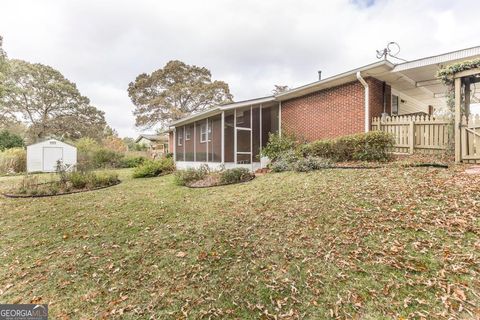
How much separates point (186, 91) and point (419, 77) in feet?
77.1

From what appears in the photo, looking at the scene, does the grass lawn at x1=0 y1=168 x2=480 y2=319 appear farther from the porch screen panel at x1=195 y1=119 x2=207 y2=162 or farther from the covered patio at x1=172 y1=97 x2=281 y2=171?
the porch screen panel at x1=195 y1=119 x2=207 y2=162

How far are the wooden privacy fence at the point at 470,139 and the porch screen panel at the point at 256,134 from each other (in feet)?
25.4

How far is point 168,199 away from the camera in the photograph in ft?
23.5

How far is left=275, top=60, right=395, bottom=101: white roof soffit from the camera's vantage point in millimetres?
8727

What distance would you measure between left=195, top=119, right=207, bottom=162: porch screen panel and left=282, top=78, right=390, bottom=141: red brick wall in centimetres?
460

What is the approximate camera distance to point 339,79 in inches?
383

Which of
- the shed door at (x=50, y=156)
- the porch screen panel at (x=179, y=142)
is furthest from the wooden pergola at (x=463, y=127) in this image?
the shed door at (x=50, y=156)

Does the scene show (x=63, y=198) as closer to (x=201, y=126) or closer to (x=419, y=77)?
(x=201, y=126)

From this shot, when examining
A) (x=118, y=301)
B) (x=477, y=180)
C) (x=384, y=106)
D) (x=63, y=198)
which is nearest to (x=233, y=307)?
(x=118, y=301)

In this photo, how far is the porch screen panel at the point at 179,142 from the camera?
54.6ft

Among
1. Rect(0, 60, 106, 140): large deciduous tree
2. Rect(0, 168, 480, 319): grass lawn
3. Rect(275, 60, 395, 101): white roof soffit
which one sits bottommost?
Rect(0, 168, 480, 319): grass lawn

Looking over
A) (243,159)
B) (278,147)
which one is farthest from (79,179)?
(278,147)

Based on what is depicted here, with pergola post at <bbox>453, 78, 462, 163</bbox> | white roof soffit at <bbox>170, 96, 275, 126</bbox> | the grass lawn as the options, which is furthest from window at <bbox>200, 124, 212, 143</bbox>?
pergola post at <bbox>453, 78, 462, 163</bbox>

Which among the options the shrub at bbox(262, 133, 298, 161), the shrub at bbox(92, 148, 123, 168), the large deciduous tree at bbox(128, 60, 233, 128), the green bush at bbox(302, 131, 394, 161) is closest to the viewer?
the green bush at bbox(302, 131, 394, 161)
